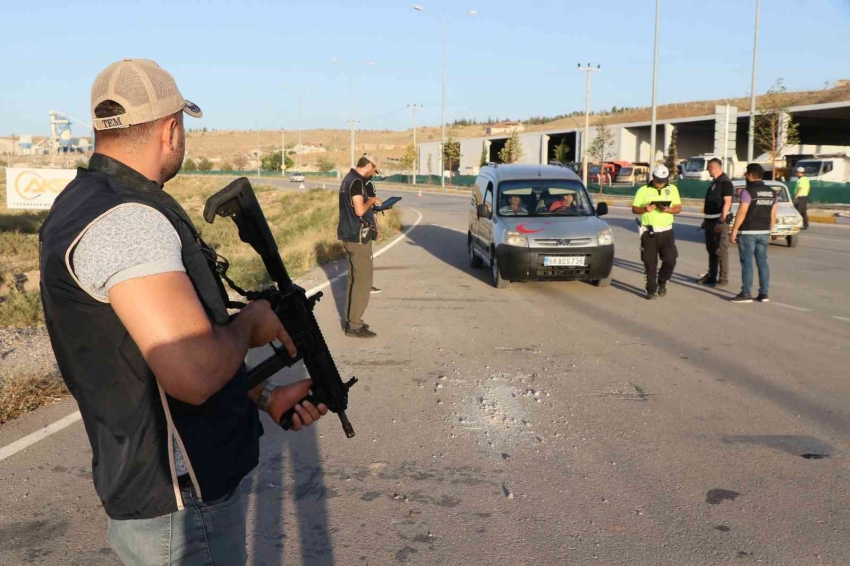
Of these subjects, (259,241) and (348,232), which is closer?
(259,241)

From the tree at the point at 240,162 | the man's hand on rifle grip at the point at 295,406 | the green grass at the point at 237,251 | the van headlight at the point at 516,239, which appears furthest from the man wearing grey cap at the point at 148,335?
the tree at the point at 240,162

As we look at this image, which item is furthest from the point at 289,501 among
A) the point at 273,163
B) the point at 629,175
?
the point at 273,163

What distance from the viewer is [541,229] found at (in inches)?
452

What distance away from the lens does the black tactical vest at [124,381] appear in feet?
5.76

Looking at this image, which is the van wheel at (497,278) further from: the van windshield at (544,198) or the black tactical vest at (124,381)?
the black tactical vest at (124,381)

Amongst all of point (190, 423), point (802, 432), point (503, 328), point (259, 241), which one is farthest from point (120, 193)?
point (503, 328)

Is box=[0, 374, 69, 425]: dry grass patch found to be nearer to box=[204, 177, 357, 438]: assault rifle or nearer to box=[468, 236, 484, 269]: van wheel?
box=[204, 177, 357, 438]: assault rifle

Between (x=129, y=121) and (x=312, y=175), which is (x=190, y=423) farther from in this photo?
(x=312, y=175)

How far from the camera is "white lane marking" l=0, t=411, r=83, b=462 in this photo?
5.00 meters

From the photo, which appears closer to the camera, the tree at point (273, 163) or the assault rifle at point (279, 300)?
the assault rifle at point (279, 300)

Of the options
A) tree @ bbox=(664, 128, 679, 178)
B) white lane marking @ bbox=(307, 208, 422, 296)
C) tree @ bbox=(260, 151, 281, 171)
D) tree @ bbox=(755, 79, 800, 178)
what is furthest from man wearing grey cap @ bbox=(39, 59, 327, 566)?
tree @ bbox=(260, 151, 281, 171)

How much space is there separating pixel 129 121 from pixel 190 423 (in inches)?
29.2

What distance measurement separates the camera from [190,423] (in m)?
1.88

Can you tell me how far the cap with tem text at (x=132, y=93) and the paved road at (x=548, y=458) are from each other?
2.39m
